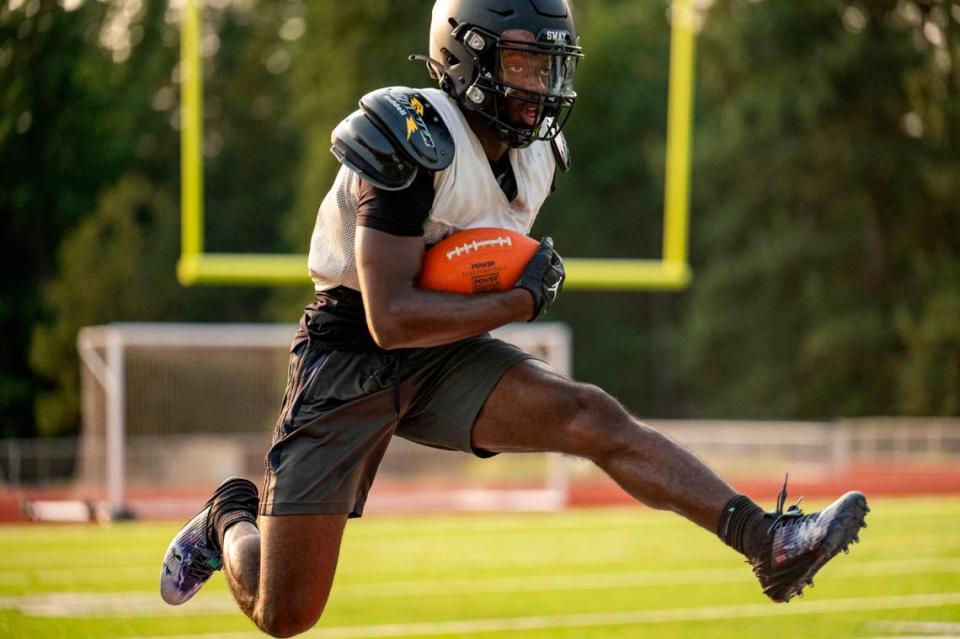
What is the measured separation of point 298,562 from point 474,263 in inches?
33.9

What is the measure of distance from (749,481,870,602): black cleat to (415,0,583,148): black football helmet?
113 cm

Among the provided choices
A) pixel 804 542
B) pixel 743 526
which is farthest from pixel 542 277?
pixel 804 542

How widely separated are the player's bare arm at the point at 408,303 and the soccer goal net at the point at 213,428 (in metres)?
8.92

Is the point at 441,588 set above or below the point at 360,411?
below

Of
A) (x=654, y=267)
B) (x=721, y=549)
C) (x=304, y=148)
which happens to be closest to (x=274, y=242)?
(x=304, y=148)

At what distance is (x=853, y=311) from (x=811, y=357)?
1.07 metres

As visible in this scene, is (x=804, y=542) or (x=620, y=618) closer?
(x=804, y=542)

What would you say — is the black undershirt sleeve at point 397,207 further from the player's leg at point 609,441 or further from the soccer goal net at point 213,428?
the soccer goal net at point 213,428

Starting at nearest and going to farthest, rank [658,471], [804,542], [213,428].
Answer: [804,542] → [658,471] → [213,428]

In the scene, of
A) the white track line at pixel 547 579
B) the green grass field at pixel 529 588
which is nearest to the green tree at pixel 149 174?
the green grass field at pixel 529 588

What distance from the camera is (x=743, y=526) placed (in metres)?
3.30

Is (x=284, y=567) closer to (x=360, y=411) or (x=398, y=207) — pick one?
(x=360, y=411)

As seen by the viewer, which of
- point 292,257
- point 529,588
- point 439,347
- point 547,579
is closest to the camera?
point 439,347

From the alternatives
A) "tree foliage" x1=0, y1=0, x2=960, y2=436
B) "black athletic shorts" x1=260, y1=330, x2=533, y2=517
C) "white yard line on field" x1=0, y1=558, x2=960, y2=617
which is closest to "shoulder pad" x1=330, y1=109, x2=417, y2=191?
"black athletic shorts" x1=260, y1=330, x2=533, y2=517
